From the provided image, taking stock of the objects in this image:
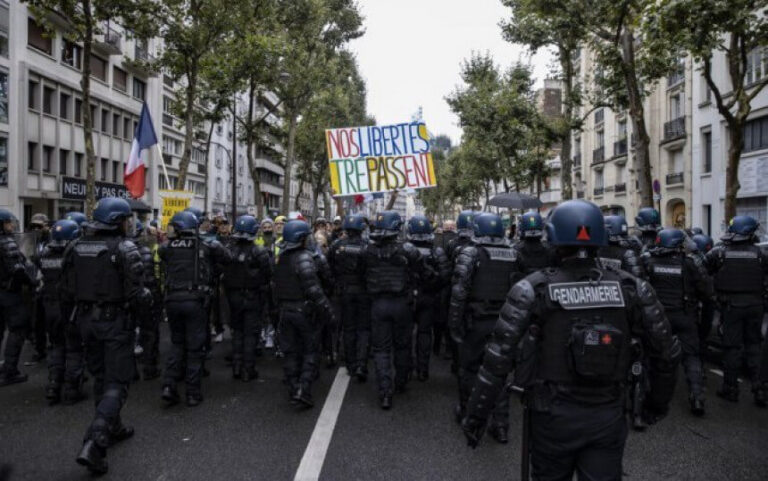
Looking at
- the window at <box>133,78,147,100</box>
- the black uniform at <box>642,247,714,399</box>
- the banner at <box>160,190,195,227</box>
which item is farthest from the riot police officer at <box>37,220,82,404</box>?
the window at <box>133,78,147,100</box>

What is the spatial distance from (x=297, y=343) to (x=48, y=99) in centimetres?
2466

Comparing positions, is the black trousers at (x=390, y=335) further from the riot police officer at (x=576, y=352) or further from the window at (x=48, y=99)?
the window at (x=48, y=99)

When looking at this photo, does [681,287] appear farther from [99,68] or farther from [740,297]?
[99,68]

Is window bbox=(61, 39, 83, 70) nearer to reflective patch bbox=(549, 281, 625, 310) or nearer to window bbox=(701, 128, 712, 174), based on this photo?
window bbox=(701, 128, 712, 174)

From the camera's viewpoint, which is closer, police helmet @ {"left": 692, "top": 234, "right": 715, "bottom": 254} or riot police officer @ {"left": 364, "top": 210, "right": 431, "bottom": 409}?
riot police officer @ {"left": 364, "top": 210, "right": 431, "bottom": 409}

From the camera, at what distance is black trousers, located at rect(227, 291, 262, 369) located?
7.37 m

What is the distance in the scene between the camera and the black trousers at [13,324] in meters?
7.03

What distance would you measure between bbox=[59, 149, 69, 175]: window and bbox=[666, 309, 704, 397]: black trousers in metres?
27.3

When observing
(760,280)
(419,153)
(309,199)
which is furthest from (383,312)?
(309,199)

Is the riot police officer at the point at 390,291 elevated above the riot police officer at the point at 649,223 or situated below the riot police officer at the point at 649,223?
below

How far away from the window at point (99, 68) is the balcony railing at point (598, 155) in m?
29.5

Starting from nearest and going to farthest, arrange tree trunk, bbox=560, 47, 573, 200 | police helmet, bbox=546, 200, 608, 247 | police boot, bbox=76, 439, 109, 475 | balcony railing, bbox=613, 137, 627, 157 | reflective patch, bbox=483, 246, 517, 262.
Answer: police helmet, bbox=546, 200, 608, 247
police boot, bbox=76, 439, 109, 475
reflective patch, bbox=483, 246, 517, 262
tree trunk, bbox=560, 47, 573, 200
balcony railing, bbox=613, 137, 627, 157

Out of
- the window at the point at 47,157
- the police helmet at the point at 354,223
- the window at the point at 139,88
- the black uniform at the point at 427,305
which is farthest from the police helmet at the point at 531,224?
the window at the point at 139,88

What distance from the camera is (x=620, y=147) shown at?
35.8 meters
